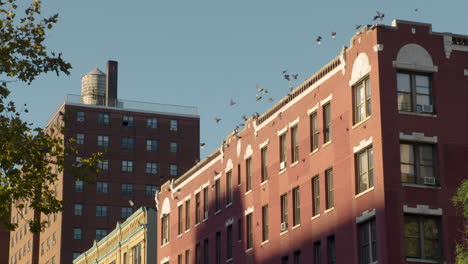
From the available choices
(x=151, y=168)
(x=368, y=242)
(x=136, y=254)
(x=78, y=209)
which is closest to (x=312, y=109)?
(x=368, y=242)

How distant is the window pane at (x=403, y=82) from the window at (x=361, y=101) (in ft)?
5.15

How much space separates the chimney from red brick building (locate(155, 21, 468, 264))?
337 feet

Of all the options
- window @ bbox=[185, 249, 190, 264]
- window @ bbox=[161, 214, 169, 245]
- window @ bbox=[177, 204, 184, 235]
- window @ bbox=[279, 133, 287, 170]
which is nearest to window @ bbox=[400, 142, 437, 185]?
window @ bbox=[279, 133, 287, 170]

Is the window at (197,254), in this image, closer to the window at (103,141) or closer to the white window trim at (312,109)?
the white window trim at (312,109)

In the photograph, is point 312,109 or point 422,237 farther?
point 312,109

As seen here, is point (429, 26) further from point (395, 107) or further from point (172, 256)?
point (172, 256)

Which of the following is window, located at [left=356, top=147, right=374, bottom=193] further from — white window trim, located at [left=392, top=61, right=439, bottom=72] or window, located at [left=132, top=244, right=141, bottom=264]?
window, located at [left=132, top=244, right=141, bottom=264]

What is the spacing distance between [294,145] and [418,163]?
11.3 metres

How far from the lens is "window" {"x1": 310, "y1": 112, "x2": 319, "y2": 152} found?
61.9 meters

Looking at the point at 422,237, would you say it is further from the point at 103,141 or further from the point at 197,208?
the point at 103,141

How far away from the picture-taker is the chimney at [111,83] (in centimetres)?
16775

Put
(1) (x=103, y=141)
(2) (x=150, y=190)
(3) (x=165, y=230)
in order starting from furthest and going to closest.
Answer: (1) (x=103, y=141) → (2) (x=150, y=190) → (3) (x=165, y=230)

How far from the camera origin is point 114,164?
524 ft

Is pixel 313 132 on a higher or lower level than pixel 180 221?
higher
